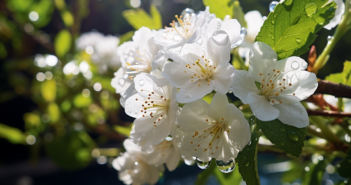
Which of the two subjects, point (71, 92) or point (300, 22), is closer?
point (300, 22)

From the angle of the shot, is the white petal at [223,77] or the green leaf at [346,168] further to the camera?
the green leaf at [346,168]

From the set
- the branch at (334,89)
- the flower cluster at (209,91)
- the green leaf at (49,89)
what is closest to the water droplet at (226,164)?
the flower cluster at (209,91)

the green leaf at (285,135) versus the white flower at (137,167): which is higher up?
the white flower at (137,167)

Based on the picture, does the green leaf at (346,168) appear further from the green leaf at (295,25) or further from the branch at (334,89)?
the green leaf at (295,25)

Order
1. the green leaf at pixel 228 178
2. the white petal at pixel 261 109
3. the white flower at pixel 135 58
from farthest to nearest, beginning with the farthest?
the green leaf at pixel 228 178 < the white flower at pixel 135 58 < the white petal at pixel 261 109

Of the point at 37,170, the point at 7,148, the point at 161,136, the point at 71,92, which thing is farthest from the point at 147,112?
the point at 7,148

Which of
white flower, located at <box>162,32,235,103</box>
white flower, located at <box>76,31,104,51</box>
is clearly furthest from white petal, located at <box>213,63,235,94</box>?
white flower, located at <box>76,31,104,51</box>

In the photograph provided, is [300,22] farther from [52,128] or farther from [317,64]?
[52,128]

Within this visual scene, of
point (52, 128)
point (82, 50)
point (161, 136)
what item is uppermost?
point (82, 50)
